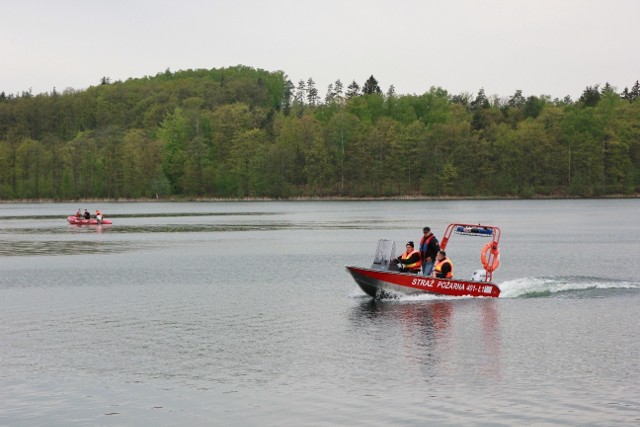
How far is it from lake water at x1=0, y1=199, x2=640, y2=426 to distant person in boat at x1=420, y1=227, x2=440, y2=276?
1.42m

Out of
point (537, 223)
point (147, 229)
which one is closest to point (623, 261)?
point (537, 223)

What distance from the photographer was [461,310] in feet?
114

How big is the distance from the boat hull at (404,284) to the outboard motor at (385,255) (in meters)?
0.58

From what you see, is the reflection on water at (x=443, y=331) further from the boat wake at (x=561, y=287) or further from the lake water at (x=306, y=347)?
the boat wake at (x=561, y=287)

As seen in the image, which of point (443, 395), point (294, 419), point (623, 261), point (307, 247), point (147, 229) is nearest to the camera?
point (294, 419)

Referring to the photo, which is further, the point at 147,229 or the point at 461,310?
the point at 147,229

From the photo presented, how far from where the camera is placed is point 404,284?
3684 cm

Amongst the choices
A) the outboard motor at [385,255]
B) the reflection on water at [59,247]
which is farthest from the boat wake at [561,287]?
the reflection on water at [59,247]

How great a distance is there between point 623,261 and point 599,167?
139992 mm

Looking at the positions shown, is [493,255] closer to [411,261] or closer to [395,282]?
[411,261]

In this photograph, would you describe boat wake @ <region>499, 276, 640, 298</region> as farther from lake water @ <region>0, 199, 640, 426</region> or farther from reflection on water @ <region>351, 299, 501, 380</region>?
reflection on water @ <region>351, 299, 501, 380</region>

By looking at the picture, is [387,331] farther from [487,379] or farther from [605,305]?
[605,305]

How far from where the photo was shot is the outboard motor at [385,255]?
3684 centimetres

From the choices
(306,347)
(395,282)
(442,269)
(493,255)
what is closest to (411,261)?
(395,282)
